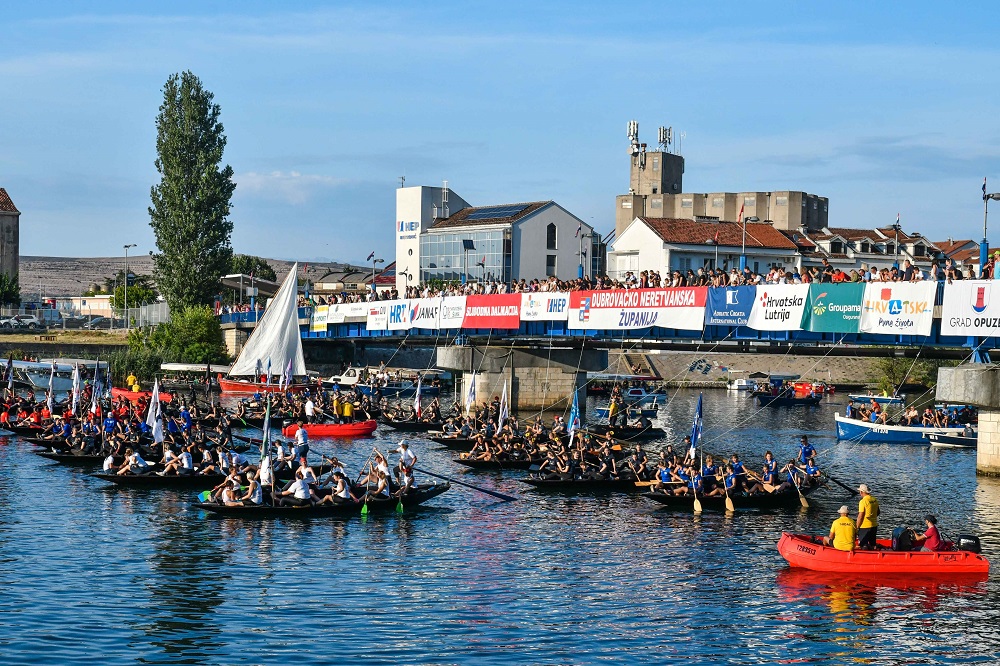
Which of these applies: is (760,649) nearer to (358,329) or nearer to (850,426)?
(850,426)

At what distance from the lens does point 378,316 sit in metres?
88.9

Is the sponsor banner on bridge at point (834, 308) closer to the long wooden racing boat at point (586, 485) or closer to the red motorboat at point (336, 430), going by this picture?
the long wooden racing boat at point (586, 485)

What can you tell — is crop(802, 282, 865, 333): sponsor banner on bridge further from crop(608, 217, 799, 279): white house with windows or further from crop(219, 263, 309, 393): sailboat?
crop(608, 217, 799, 279): white house with windows

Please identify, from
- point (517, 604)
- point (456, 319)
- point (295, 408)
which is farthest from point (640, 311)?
point (517, 604)

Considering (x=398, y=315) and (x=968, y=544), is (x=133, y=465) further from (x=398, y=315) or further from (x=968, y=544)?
(x=398, y=315)

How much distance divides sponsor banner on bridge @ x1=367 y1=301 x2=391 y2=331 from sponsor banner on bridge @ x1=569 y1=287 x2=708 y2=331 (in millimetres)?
22089

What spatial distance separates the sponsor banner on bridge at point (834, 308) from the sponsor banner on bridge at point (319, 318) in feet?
174

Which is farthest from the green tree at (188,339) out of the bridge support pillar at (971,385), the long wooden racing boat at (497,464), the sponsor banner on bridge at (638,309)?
the bridge support pillar at (971,385)

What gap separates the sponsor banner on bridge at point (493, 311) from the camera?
74.6 m

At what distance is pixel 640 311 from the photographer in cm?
6431

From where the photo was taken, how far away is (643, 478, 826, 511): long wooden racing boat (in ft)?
155

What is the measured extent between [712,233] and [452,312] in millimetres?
61863

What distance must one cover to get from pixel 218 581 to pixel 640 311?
115ft

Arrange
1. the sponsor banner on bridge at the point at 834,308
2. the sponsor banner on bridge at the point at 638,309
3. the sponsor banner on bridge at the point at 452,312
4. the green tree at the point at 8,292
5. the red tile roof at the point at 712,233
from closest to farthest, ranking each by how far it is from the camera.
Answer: the sponsor banner on bridge at the point at 834,308
the sponsor banner on bridge at the point at 638,309
the sponsor banner on bridge at the point at 452,312
the red tile roof at the point at 712,233
the green tree at the point at 8,292
